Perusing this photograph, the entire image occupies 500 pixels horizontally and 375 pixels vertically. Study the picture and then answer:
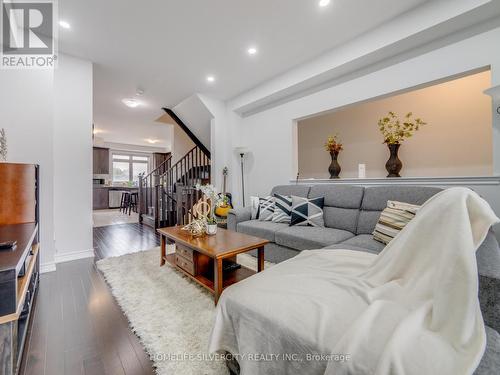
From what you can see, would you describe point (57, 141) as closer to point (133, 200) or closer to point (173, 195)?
point (173, 195)

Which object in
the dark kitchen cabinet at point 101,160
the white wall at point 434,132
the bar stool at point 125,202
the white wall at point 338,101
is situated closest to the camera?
the white wall at point 338,101

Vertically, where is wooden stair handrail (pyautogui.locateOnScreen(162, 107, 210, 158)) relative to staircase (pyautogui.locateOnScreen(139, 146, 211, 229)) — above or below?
above

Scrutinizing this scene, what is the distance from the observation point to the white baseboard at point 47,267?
2.64 metres

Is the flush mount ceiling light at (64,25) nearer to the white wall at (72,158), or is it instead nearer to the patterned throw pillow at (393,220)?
the white wall at (72,158)

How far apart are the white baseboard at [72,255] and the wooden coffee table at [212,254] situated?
5.01 ft

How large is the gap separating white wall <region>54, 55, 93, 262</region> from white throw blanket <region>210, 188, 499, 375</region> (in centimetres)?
295

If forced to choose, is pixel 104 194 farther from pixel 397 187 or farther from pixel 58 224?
pixel 397 187

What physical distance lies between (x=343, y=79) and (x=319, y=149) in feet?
5.18

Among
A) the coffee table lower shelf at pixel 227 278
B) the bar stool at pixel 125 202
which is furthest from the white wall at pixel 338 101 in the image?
the bar stool at pixel 125 202

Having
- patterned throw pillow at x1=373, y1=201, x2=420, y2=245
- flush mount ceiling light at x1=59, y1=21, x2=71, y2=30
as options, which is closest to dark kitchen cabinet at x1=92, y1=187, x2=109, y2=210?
flush mount ceiling light at x1=59, y1=21, x2=71, y2=30

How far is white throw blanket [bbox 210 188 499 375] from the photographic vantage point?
0.72 m

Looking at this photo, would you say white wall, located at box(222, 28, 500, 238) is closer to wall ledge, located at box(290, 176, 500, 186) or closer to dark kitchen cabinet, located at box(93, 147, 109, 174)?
wall ledge, located at box(290, 176, 500, 186)

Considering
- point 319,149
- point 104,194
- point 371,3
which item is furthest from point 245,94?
point 104,194

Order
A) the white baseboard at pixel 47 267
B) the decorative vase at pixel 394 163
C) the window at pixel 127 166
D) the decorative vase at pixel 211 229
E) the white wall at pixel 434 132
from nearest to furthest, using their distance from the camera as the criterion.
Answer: the decorative vase at pixel 211 229 → the white baseboard at pixel 47 267 → the white wall at pixel 434 132 → the decorative vase at pixel 394 163 → the window at pixel 127 166
